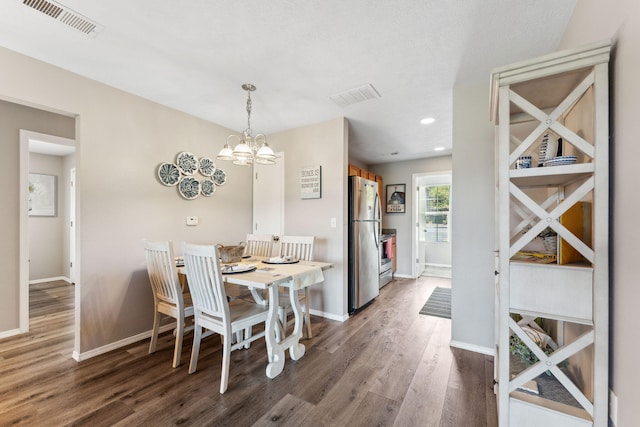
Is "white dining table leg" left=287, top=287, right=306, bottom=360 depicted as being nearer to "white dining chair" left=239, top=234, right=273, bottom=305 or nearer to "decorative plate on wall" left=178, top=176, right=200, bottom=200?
"white dining chair" left=239, top=234, right=273, bottom=305

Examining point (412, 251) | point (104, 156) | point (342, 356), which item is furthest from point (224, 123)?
point (412, 251)

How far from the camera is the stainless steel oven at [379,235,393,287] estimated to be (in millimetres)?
4590

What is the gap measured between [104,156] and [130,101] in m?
0.61

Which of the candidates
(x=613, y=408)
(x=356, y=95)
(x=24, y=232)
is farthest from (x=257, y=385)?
(x=24, y=232)

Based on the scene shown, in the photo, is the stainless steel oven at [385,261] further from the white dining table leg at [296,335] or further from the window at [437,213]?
the white dining table leg at [296,335]

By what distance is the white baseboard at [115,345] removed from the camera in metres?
2.26

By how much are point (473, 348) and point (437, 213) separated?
156 inches

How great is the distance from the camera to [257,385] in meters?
1.91

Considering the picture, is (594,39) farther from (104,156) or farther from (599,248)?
(104,156)

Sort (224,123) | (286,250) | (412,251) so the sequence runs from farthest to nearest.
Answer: (412,251) → (224,123) → (286,250)

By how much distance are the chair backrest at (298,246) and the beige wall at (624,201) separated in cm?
223

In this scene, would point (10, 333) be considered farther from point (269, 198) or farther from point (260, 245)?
point (269, 198)

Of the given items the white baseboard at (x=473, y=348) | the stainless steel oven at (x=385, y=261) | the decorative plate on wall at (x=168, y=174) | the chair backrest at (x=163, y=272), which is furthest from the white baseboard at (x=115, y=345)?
the stainless steel oven at (x=385, y=261)

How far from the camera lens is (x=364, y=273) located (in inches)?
140
